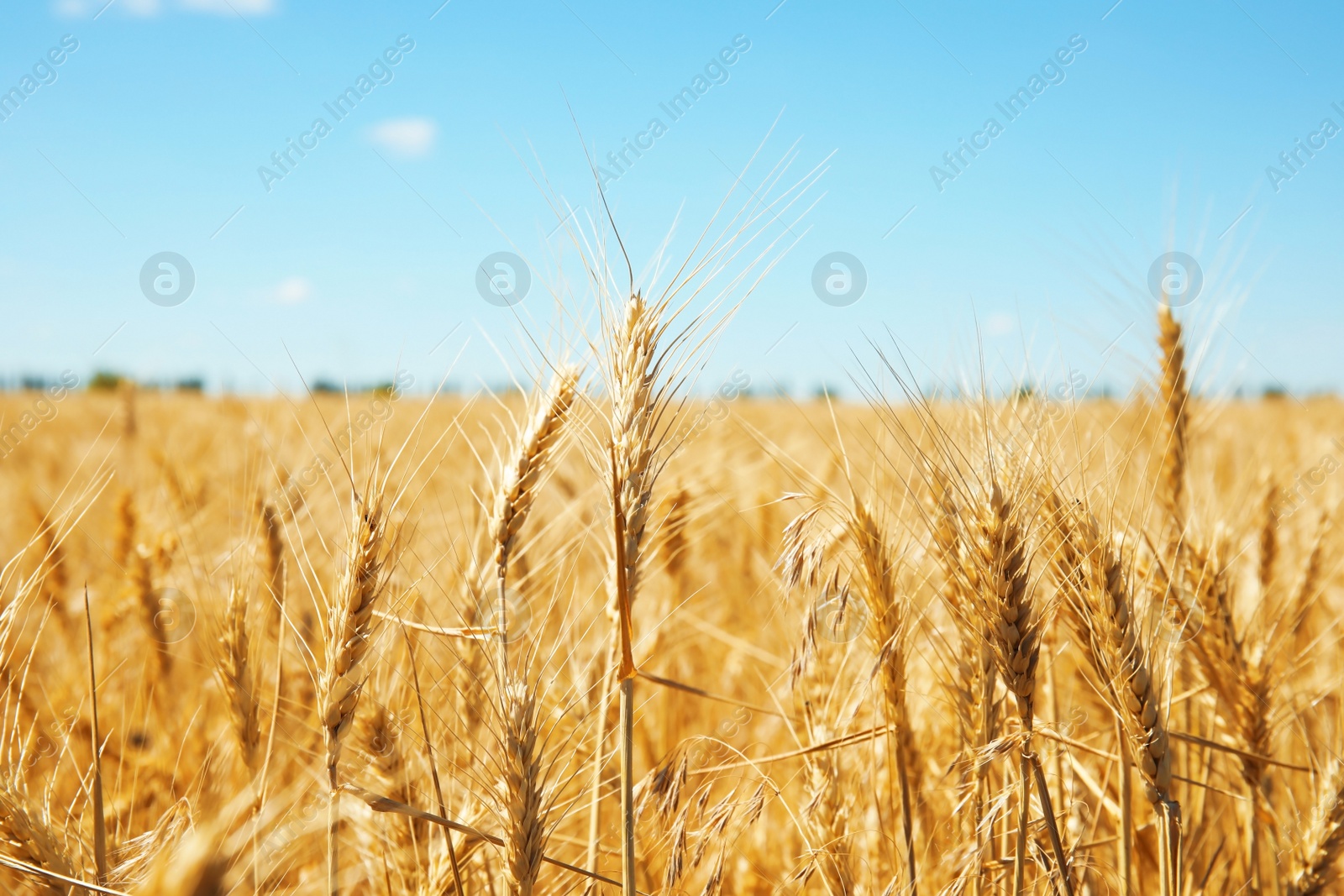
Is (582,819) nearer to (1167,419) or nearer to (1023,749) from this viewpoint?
(1023,749)

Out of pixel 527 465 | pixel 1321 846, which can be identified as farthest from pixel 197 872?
pixel 1321 846

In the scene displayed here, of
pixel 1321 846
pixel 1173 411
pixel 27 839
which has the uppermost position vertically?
pixel 1173 411

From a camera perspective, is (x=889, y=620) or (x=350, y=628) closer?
(x=350, y=628)

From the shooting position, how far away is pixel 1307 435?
686 cm

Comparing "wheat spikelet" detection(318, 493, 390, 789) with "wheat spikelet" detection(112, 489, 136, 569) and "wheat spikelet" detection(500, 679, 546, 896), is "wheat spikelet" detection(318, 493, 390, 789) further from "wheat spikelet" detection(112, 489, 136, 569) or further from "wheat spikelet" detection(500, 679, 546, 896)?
"wheat spikelet" detection(112, 489, 136, 569)

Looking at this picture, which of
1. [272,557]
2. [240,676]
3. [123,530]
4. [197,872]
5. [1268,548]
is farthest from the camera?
[123,530]

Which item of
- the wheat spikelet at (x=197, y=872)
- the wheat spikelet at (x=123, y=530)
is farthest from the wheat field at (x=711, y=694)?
the wheat spikelet at (x=123, y=530)

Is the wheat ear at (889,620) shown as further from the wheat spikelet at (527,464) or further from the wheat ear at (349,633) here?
the wheat ear at (349,633)

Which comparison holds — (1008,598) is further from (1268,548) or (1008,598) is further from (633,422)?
(1268,548)

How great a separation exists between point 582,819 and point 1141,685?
1585 millimetres

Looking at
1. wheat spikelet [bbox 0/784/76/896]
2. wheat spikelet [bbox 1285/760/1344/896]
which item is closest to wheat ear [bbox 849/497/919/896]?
wheat spikelet [bbox 1285/760/1344/896]

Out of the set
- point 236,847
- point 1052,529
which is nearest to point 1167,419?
point 1052,529

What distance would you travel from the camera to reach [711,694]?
1.75 metres

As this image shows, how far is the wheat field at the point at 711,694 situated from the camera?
117 cm
